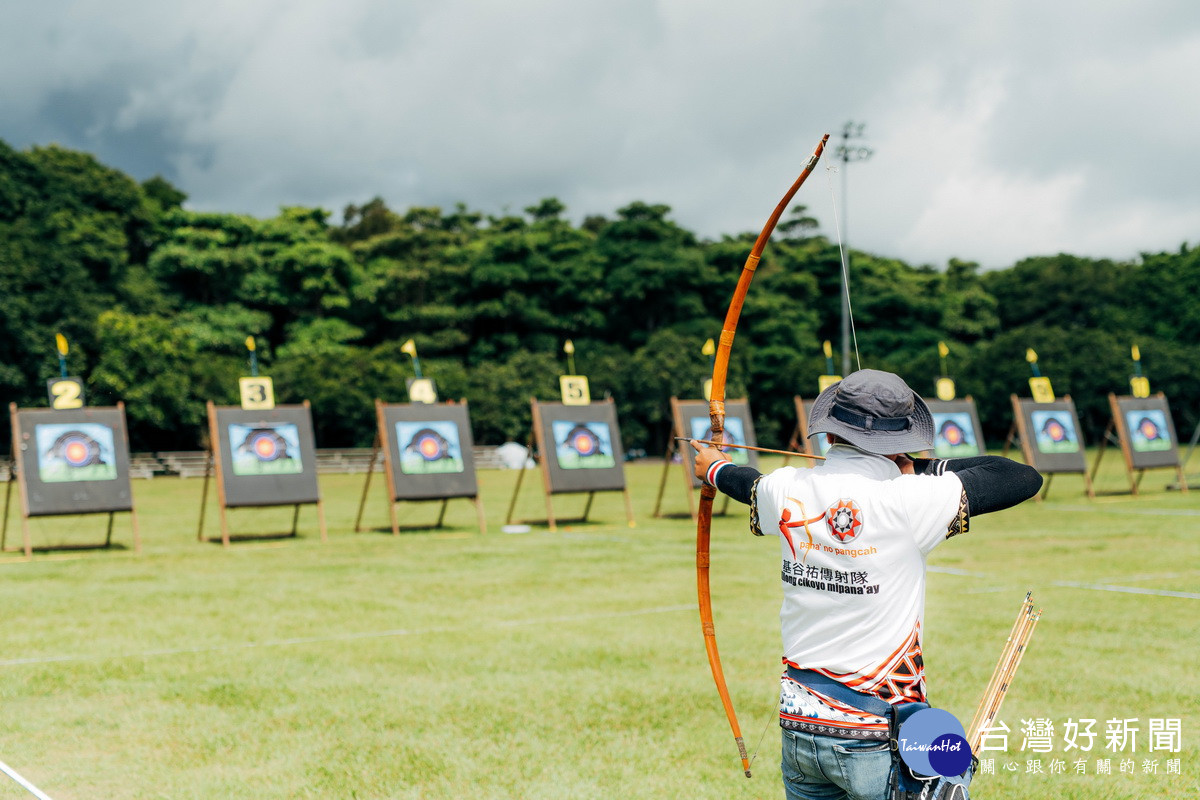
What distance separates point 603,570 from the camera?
9.45 metres

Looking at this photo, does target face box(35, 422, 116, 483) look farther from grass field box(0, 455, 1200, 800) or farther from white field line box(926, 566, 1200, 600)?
white field line box(926, 566, 1200, 600)

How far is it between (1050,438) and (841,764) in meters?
17.2

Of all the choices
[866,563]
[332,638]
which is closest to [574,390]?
[332,638]

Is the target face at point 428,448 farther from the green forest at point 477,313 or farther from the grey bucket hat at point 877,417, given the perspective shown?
the green forest at point 477,313

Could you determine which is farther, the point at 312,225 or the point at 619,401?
the point at 312,225

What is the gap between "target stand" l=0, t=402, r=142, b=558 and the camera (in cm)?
1134

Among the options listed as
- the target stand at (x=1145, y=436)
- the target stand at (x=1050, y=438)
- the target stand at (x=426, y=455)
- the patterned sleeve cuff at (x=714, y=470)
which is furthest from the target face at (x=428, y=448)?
the target stand at (x=1145, y=436)

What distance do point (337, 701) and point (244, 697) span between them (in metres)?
0.46

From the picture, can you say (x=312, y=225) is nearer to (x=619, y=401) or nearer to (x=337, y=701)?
(x=619, y=401)

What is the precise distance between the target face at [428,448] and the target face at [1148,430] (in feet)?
38.7

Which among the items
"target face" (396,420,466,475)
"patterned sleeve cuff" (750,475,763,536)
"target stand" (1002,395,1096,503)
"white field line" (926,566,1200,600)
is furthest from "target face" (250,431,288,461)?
"target stand" (1002,395,1096,503)

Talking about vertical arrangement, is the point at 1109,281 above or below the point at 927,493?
above

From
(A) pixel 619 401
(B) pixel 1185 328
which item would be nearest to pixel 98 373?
(A) pixel 619 401

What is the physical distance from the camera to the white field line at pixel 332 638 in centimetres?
588
